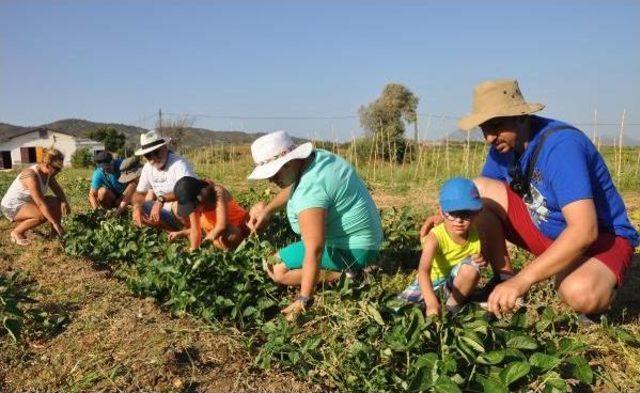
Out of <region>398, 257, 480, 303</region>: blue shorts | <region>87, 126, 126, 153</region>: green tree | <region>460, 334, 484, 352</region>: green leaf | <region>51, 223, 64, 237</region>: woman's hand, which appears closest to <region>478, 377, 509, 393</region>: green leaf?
<region>460, 334, 484, 352</region>: green leaf

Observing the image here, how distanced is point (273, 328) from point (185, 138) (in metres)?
32.8

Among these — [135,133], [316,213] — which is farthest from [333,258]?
[135,133]

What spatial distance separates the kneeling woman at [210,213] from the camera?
14.5 ft

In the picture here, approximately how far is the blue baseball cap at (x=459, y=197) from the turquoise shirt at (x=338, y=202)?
69cm

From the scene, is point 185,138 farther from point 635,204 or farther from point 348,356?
point 348,356

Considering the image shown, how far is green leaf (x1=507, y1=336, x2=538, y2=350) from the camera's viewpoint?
227 centimetres

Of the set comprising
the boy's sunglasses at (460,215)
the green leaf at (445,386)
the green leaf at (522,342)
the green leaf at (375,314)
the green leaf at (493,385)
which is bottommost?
the green leaf at (493,385)

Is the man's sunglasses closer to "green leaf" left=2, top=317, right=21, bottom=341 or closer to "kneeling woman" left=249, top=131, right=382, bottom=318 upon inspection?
"kneeling woman" left=249, top=131, right=382, bottom=318

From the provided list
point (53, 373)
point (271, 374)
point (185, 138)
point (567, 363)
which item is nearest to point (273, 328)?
point (271, 374)

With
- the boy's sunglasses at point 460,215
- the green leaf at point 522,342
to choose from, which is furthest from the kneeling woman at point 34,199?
the green leaf at point 522,342

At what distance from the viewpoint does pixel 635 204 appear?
684 centimetres

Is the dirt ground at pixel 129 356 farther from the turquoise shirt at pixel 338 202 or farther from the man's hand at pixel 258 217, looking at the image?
the man's hand at pixel 258 217

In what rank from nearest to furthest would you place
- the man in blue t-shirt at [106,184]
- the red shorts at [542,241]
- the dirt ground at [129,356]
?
the dirt ground at [129,356] < the red shorts at [542,241] < the man in blue t-shirt at [106,184]

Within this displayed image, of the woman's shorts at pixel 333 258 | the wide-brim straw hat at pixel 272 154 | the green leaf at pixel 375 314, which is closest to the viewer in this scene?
the green leaf at pixel 375 314
